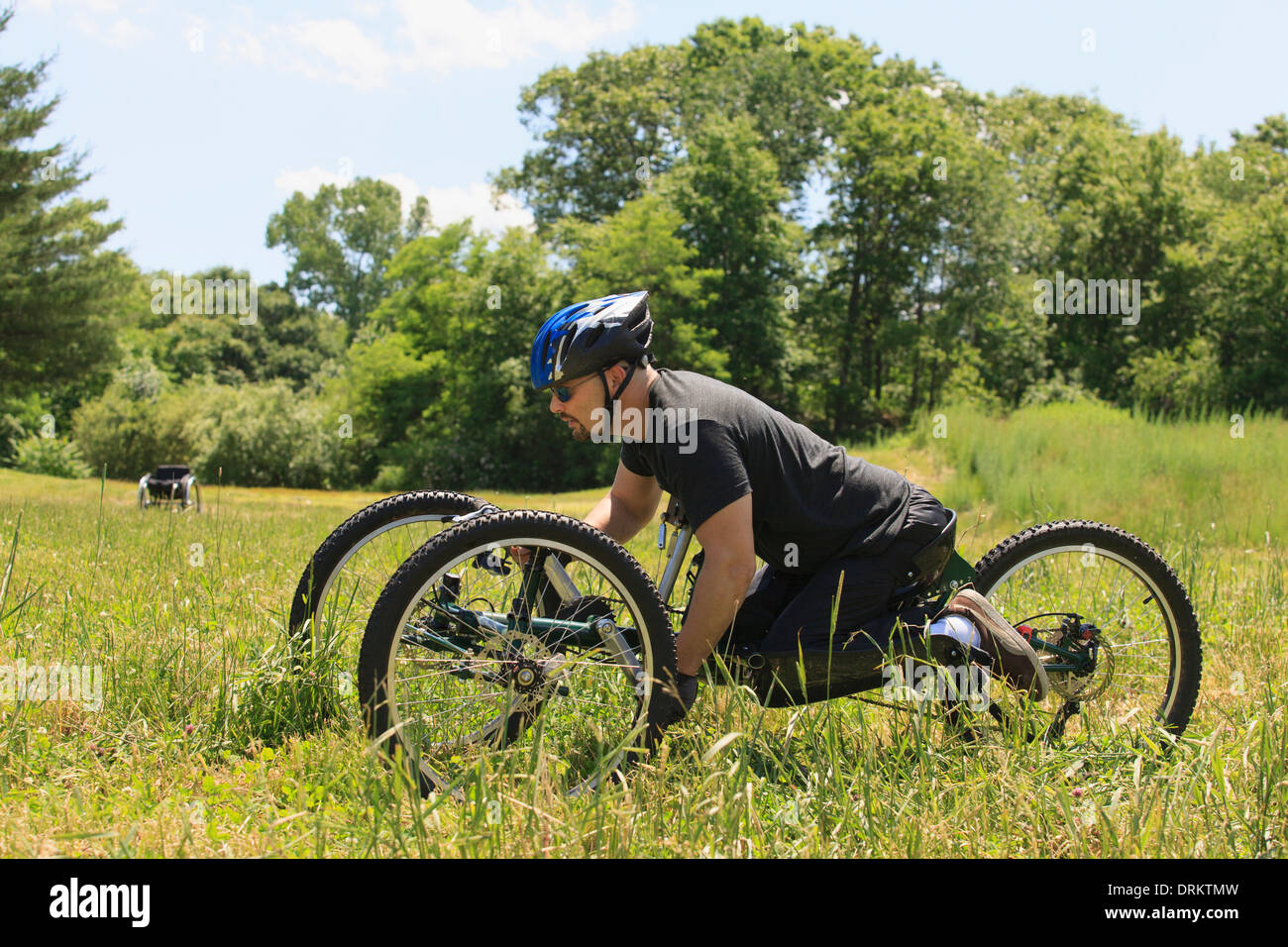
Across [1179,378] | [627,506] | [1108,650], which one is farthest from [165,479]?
[1179,378]

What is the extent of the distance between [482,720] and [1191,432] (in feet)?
58.0

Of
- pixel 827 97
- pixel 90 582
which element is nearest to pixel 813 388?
pixel 827 97

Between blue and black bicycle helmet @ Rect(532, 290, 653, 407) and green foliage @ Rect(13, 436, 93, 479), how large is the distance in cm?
4043

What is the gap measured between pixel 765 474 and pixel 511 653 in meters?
0.93

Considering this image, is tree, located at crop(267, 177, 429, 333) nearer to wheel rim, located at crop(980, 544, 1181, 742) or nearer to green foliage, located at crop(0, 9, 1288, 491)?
green foliage, located at crop(0, 9, 1288, 491)

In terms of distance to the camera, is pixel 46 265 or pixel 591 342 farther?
pixel 46 265

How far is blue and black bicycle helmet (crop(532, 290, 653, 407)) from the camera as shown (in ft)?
9.97

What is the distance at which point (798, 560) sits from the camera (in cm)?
323

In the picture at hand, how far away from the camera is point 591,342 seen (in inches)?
120

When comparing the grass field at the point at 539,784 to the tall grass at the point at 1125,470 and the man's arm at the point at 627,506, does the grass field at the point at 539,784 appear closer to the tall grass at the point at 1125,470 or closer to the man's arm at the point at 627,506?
the man's arm at the point at 627,506

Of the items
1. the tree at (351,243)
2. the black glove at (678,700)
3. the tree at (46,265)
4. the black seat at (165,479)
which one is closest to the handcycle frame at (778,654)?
the black glove at (678,700)

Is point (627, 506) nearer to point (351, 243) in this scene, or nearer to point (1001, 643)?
point (1001, 643)
